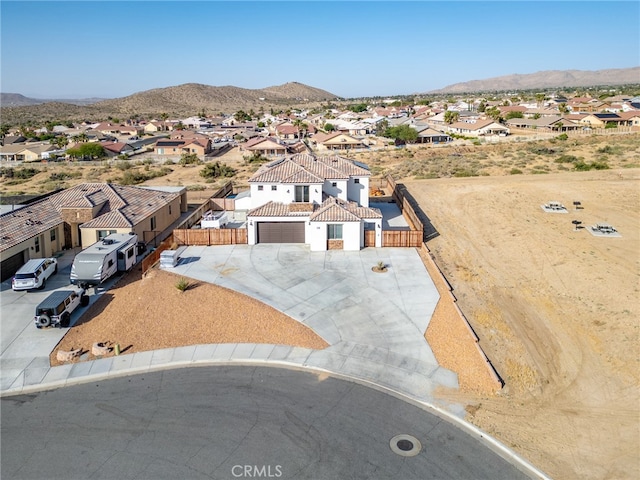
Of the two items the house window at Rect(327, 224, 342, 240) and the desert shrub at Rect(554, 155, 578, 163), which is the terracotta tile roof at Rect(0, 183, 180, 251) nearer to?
the house window at Rect(327, 224, 342, 240)

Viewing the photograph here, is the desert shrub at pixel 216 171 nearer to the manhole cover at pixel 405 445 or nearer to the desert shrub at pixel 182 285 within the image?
the desert shrub at pixel 182 285

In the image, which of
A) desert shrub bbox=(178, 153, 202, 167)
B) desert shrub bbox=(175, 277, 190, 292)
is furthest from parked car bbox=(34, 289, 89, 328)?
desert shrub bbox=(178, 153, 202, 167)

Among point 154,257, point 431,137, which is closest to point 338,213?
point 154,257

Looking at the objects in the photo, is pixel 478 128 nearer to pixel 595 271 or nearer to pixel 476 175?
pixel 476 175

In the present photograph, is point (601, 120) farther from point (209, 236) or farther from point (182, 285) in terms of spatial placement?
point (182, 285)

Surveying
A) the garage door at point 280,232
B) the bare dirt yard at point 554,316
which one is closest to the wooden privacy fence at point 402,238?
the bare dirt yard at point 554,316
